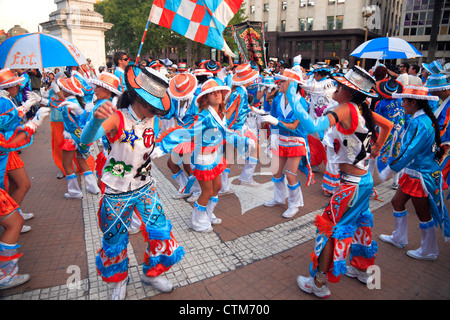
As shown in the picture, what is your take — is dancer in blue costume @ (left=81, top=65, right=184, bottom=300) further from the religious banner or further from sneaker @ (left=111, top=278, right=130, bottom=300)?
the religious banner

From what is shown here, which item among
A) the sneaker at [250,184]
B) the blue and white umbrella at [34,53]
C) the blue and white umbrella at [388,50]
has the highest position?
the blue and white umbrella at [388,50]

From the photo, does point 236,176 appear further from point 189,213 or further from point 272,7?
point 272,7

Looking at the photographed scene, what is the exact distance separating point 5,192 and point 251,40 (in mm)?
5965

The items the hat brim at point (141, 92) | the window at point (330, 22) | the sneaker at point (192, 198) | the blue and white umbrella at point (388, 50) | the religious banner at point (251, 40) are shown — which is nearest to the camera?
the hat brim at point (141, 92)

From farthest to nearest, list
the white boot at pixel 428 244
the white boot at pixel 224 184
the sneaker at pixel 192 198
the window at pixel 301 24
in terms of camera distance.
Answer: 1. the window at pixel 301 24
2. the white boot at pixel 224 184
3. the sneaker at pixel 192 198
4. the white boot at pixel 428 244

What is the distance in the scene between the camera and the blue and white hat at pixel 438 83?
3.96m

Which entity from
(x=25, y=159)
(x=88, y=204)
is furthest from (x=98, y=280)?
(x=25, y=159)

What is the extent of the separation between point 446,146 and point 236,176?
174 inches

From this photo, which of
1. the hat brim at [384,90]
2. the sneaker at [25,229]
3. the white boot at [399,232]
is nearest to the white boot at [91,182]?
the sneaker at [25,229]

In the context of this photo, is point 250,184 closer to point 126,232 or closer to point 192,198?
point 192,198

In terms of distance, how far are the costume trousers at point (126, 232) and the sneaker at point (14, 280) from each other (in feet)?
3.82

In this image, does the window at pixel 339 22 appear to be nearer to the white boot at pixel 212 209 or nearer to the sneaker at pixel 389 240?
the sneaker at pixel 389 240

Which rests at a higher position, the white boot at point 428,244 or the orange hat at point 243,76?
the orange hat at point 243,76

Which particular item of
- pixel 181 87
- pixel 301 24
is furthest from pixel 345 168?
pixel 301 24
